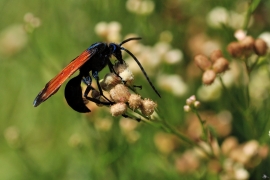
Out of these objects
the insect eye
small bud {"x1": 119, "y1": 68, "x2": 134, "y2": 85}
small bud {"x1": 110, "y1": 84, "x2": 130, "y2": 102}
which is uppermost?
the insect eye

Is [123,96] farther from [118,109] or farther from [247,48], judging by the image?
[247,48]

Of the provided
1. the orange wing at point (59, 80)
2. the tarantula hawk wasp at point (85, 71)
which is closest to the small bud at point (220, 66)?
the tarantula hawk wasp at point (85, 71)

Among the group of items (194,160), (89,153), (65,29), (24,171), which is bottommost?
(194,160)

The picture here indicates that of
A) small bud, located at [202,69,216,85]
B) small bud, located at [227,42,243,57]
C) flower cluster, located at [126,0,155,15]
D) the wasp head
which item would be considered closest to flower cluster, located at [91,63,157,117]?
the wasp head

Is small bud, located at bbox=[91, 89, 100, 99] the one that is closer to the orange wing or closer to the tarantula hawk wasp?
the tarantula hawk wasp

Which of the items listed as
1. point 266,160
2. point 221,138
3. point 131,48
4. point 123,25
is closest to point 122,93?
point 131,48

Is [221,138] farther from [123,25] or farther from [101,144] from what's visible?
[123,25]

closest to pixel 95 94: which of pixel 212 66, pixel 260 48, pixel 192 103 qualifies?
pixel 192 103
